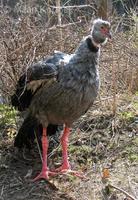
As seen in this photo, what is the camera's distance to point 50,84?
15.5ft

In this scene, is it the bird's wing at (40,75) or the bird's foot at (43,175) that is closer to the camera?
the bird's wing at (40,75)

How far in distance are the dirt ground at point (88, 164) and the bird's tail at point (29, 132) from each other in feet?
0.41

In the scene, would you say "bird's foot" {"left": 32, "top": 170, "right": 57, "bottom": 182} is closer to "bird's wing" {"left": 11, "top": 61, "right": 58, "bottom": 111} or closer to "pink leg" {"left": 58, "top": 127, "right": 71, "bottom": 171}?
"pink leg" {"left": 58, "top": 127, "right": 71, "bottom": 171}

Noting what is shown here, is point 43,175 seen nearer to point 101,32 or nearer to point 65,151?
point 65,151

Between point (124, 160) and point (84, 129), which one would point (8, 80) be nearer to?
point (84, 129)

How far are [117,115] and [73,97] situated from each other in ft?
4.24

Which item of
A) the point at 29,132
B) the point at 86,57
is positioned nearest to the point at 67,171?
the point at 29,132

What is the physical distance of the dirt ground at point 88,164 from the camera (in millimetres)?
4598

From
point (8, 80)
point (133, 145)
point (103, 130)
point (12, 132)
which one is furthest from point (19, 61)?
point (133, 145)

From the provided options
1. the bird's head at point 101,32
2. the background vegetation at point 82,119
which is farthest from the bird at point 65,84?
the background vegetation at point 82,119

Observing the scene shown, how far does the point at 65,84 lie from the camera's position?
184 inches

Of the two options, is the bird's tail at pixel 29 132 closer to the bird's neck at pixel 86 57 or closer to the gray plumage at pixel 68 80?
the gray plumage at pixel 68 80

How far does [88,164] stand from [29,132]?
65cm

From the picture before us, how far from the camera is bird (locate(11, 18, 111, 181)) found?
4.69m
